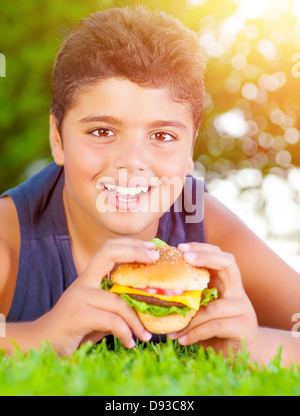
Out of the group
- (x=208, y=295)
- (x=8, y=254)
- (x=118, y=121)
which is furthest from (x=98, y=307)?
(x=8, y=254)

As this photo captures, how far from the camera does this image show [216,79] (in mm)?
9141

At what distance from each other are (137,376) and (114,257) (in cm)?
60

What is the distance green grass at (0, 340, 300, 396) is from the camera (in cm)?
195

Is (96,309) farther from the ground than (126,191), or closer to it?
closer to it

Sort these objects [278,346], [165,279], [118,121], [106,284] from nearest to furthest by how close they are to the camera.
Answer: [165,279]
[106,284]
[278,346]
[118,121]

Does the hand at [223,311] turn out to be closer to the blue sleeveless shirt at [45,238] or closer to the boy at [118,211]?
the boy at [118,211]

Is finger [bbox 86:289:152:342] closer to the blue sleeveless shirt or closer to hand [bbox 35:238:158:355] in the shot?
hand [bbox 35:238:158:355]

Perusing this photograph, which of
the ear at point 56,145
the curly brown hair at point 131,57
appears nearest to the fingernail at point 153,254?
the curly brown hair at point 131,57

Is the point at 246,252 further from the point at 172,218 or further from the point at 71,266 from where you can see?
the point at 71,266

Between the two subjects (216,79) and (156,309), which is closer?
(156,309)

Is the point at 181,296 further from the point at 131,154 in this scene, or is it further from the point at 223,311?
the point at 131,154

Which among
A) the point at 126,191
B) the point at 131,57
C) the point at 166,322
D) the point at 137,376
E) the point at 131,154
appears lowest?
the point at 137,376

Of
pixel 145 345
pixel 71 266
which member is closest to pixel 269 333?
pixel 145 345
